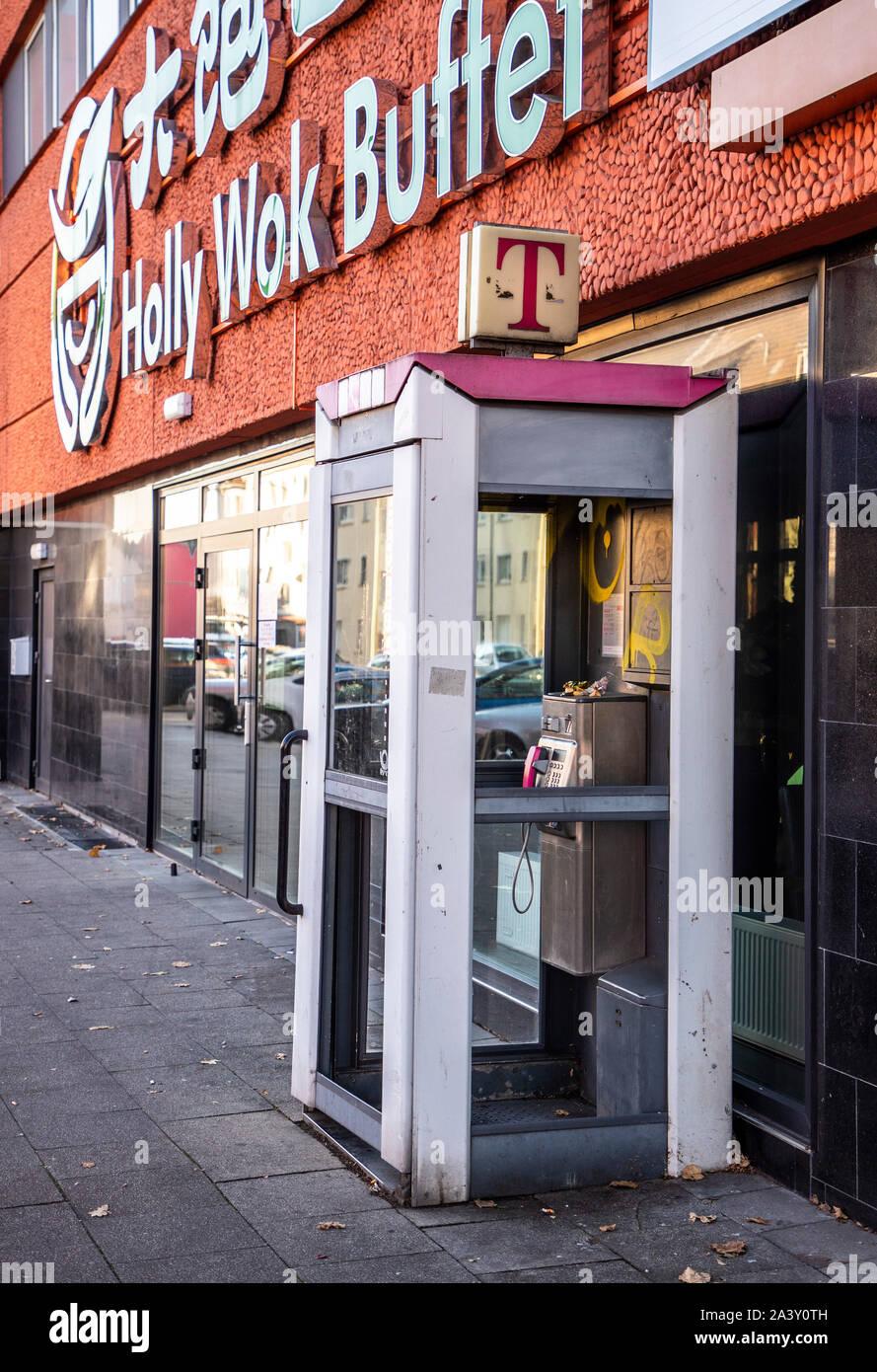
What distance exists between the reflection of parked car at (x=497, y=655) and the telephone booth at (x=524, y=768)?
0.04 m

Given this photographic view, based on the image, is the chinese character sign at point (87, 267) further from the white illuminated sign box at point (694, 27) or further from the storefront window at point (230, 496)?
the white illuminated sign box at point (694, 27)

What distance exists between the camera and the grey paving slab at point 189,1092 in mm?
5270

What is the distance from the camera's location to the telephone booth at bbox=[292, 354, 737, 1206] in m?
4.36

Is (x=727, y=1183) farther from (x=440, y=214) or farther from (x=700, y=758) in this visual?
(x=440, y=214)

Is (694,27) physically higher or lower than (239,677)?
higher

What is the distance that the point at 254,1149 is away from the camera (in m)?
4.87

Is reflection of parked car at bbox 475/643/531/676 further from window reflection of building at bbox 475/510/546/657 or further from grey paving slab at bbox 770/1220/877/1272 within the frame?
grey paving slab at bbox 770/1220/877/1272

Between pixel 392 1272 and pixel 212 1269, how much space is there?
484 millimetres

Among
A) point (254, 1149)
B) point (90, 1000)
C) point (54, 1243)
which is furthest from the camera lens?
point (90, 1000)

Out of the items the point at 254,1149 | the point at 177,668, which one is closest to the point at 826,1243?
the point at 254,1149

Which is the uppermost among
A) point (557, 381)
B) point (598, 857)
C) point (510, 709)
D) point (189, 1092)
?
point (557, 381)

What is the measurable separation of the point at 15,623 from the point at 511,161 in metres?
14.0

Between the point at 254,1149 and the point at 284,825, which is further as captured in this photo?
the point at 284,825
